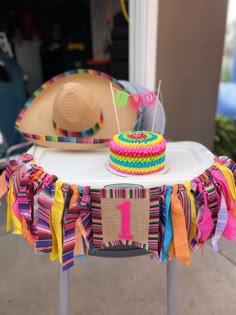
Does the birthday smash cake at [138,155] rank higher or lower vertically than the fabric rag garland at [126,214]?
higher

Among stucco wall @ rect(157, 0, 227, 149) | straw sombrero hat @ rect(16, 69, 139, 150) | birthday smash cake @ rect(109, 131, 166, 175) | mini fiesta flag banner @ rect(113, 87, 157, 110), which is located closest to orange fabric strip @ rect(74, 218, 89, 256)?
birthday smash cake @ rect(109, 131, 166, 175)

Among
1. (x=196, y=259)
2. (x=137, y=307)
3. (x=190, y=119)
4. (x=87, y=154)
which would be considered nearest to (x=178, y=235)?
(x=87, y=154)

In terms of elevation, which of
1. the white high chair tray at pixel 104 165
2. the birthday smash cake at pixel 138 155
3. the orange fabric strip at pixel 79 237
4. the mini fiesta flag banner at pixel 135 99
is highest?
the mini fiesta flag banner at pixel 135 99

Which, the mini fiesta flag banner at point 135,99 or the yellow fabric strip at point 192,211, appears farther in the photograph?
the mini fiesta flag banner at point 135,99

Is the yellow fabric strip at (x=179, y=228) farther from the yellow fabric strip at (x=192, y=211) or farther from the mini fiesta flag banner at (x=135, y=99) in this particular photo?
the mini fiesta flag banner at (x=135, y=99)

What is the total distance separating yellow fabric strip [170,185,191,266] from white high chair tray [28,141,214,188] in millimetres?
53

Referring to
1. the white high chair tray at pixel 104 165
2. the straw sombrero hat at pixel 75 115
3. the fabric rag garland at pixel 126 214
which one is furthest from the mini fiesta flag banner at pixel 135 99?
the fabric rag garland at pixel 126 214

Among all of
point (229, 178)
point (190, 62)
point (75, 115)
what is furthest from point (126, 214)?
point (190, 62)

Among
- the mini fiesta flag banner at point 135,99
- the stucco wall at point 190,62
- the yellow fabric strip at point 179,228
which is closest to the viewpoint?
the yellow fabric strip at point 179,228

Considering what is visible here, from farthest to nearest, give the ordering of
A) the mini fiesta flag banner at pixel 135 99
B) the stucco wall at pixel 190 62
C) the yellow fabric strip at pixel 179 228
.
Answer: the stucco wall at pixel 190 62 < the mini fiesta flag banner at pixel 135 99 < the yellow fabric strip at pixel 179 228

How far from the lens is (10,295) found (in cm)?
122

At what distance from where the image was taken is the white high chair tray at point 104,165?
71 centimetres

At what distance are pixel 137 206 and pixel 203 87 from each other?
1.70 meters

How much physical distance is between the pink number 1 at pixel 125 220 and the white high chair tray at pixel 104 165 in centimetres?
6
